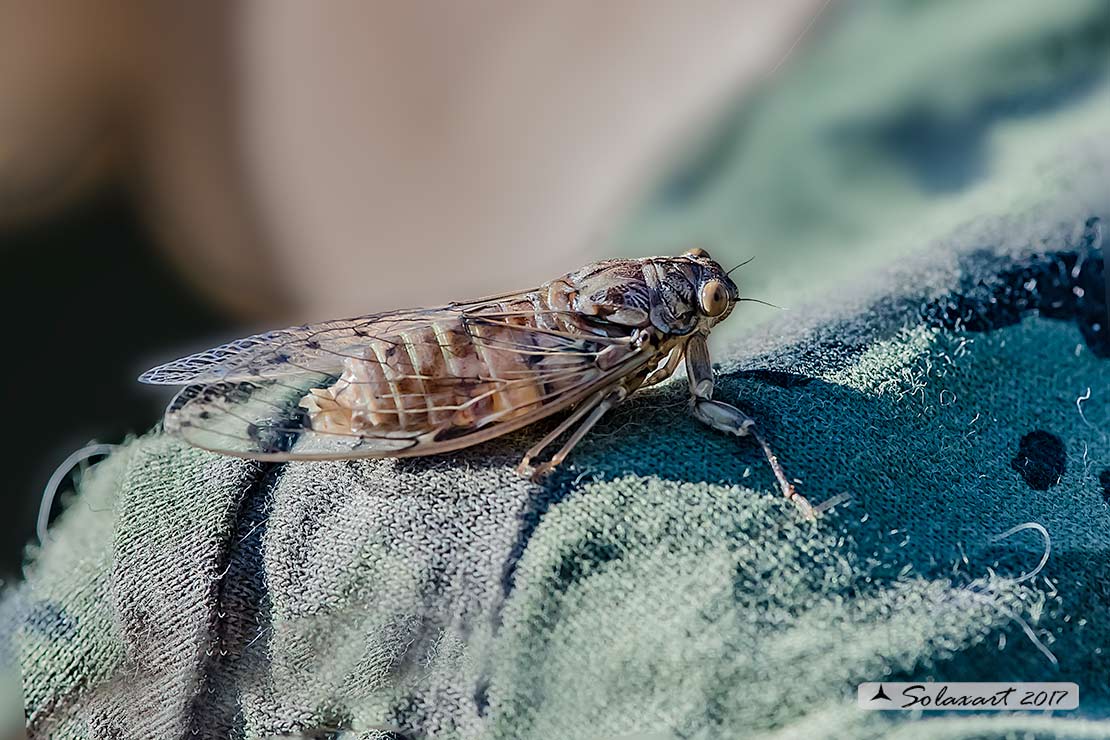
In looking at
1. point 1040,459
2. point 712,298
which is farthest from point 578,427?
point 1040,459

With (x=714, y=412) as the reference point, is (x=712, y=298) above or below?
above

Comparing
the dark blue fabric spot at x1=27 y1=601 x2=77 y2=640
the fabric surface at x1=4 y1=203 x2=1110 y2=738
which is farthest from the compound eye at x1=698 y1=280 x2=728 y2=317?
the dark blue fabric spot at x1=27 y1=601 x2=77 y2=640

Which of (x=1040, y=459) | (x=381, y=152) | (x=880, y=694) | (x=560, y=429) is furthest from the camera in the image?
(x=381, y=152)

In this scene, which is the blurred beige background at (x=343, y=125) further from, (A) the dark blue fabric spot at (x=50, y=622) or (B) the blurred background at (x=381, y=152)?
(A) the dark blue fabric spot at (x=50, y=622)

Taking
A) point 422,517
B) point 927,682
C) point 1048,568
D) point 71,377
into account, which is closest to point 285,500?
point 422,517

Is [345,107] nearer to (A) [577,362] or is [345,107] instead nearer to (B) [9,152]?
(B) [9,152]

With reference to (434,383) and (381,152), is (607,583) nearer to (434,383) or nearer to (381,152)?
(434,383)
